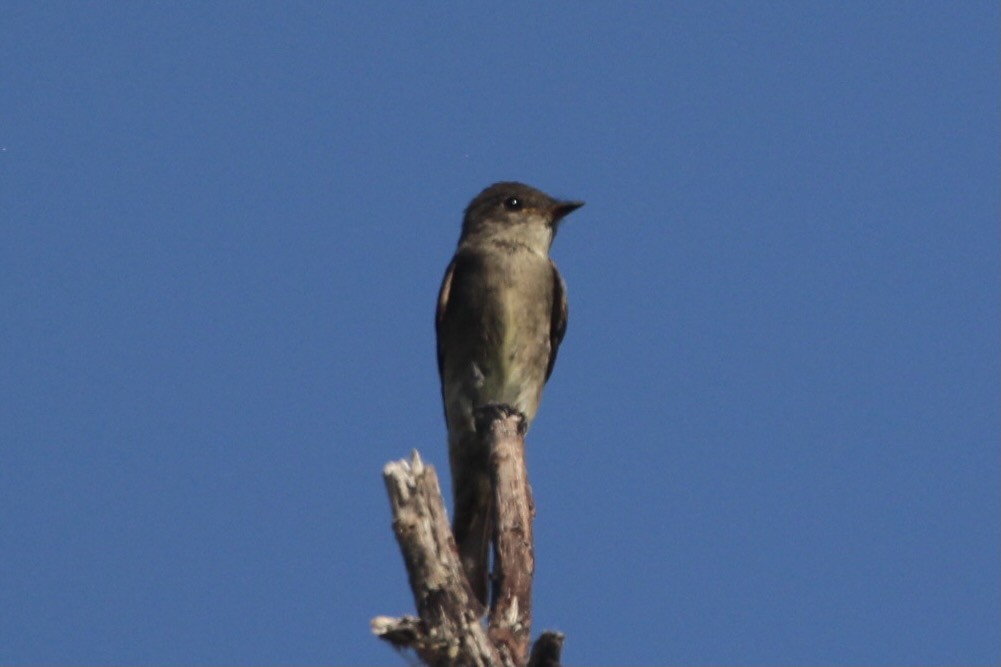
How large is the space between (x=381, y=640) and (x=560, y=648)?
2.86 ft

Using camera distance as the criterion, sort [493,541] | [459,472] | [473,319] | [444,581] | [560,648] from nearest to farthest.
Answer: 1. [560,648]
2. [444,581]
3. [493,541]
4. [459,472]
5. [473,319]

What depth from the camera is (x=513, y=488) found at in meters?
8.99

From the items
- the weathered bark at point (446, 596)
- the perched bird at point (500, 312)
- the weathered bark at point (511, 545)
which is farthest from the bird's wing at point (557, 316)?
the weathered bark at point (446, 596)

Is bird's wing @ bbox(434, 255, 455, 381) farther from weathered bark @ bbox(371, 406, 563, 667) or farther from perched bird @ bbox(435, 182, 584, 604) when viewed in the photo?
weathered bark @ bbox(371, 406, 563, 667)

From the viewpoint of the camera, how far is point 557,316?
12.5 metres

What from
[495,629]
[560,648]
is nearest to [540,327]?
[495,629]

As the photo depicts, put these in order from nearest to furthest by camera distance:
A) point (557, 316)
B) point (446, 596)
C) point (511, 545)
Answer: point (446, 596) → point (511, 545) → point (557, 316)

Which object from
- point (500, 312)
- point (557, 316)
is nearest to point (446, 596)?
point (500, 312)

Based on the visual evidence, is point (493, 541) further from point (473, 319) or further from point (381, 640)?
point (473, 319)

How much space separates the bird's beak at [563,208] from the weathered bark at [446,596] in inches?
175

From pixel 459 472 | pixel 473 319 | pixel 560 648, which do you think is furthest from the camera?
pixel 473 319

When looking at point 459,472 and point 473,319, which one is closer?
point 459,472

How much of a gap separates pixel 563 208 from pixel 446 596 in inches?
220

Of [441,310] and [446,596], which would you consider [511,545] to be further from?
[441,310]
